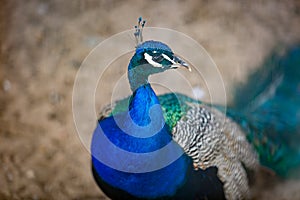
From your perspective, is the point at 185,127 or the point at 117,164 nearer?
the point at 117,164

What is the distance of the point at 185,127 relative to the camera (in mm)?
2236

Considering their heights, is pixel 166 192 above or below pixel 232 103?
below

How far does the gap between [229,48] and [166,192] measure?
5.85 ft

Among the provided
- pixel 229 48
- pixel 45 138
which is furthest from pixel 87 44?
pixel 229 48

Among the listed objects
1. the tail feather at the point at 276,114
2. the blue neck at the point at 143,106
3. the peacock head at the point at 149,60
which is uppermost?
the peacock head at the point at 149,60

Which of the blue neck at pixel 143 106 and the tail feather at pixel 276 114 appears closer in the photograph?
the blue neck at pixel 143 106

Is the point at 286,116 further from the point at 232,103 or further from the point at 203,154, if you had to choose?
the point at 203,154

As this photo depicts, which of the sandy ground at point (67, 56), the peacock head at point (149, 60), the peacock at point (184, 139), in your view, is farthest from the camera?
the sandy ground at point (67, 56)

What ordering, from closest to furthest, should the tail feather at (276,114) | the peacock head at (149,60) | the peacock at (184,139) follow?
1. the peacock head at (149,60)
2. the peacock at (184,139)
3. the tail feather at (276,114)

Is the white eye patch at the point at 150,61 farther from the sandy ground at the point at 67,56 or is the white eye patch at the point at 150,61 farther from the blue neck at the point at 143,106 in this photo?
the sandy ground at the point at 67,56

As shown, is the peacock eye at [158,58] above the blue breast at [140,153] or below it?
above

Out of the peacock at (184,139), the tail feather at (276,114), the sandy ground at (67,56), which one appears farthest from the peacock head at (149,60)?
the sandy ground at (67,56)

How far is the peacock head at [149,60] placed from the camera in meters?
1.86

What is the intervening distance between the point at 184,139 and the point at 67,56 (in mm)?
1570
